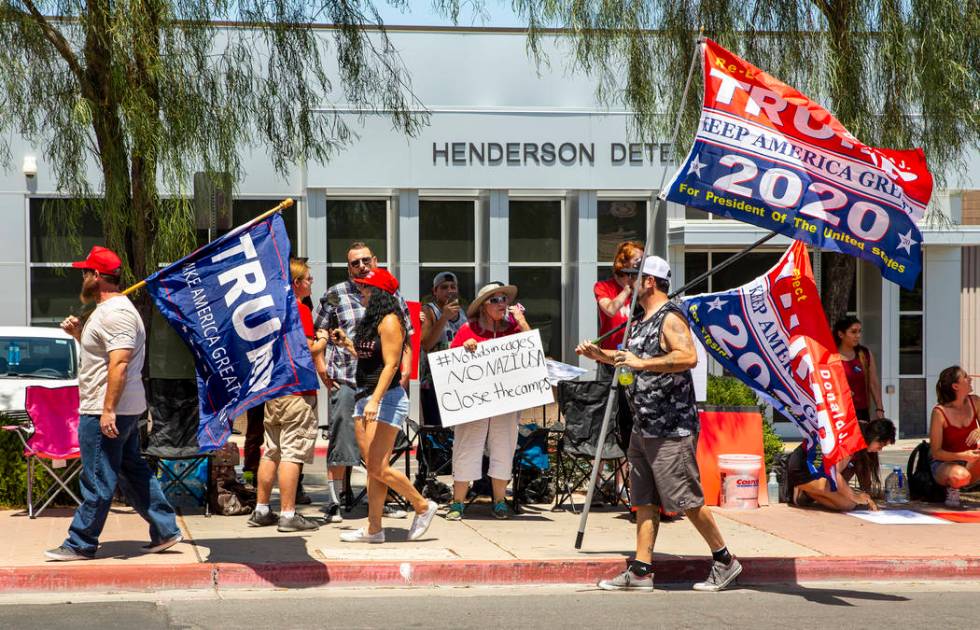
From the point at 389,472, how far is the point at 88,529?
6.65 ft

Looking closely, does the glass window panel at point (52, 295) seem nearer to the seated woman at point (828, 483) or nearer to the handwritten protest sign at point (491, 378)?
the handwritten protest sign at point (491, 378)

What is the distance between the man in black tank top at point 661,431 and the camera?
7.77 meters

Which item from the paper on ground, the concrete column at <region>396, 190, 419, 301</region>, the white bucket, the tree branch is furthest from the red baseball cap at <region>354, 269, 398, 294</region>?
the concrete column at <region>396, 190, 419, 301</region>

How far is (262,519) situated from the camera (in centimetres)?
955

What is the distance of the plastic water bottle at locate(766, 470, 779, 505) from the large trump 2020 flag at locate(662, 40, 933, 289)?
10.4 feet

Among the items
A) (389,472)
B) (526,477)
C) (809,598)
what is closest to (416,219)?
(526,477)

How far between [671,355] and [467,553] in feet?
6.99

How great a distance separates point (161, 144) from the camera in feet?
32.0

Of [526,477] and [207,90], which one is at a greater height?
[207,90]

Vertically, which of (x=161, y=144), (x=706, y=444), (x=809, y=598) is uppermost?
(x=161, y=144)

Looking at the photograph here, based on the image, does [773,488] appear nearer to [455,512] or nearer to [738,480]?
[738,480]

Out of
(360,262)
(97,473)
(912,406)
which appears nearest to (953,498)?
(360,262)

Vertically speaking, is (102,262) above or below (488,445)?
above

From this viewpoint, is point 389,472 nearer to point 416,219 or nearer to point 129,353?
point 129,353
